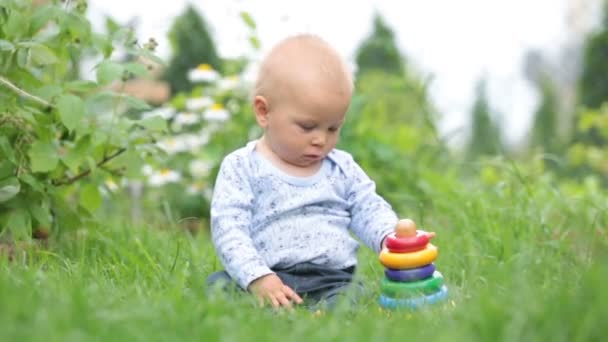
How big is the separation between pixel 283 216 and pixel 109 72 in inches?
31.2

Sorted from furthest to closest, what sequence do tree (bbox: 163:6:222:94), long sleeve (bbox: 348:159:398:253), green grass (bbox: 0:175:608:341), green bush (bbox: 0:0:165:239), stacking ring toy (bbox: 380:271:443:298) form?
1. tree (bbox: 163:6:222:94)
2. green bush (bbox: 0:0:165:239)
3. long sleeve (bbox: 348:159:398:253)
4. stacking ring toy (bbox: 380:271:443:298)
5. green grass (bbox: 0:175:608:341)

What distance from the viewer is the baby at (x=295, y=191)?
103 inches

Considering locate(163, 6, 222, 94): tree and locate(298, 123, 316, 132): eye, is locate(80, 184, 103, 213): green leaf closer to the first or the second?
locate(298, 123, 316, 132): eye

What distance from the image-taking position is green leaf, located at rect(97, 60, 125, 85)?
9.47ft

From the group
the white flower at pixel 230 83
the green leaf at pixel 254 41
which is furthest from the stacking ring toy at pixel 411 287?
Answer: the white flower at pixel 230 83

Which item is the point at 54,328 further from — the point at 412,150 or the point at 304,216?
the point at 412,150

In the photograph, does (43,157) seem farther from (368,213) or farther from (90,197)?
(368,213)

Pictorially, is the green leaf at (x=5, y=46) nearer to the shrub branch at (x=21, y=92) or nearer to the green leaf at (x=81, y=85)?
the shrub branch at (x=21, y=92)

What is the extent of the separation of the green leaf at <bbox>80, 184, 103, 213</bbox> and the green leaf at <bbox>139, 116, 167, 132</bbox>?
40 centimetres

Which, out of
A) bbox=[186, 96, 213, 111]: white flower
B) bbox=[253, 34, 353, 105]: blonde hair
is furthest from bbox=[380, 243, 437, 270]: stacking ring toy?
bbox=[186, 96, 213, 111]: white flower

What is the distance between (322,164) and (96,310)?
1.18 meters

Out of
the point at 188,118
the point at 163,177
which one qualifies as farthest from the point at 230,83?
the point at 163,177

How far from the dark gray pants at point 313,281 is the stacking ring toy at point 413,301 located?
161mm

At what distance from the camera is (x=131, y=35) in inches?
124
